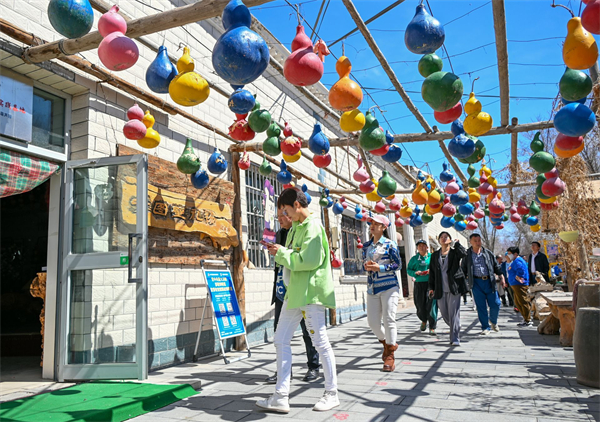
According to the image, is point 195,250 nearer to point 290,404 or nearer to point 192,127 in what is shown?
point 192,127

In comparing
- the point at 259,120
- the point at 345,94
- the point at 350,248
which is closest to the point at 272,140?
the point at 259,120

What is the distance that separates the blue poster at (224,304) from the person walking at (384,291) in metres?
2.16

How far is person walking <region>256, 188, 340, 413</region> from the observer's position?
3459 millimetres

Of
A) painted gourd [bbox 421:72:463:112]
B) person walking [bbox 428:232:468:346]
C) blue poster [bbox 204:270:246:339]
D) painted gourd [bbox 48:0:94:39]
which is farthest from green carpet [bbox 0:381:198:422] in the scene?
person walking [bbox 428:232:468:346]

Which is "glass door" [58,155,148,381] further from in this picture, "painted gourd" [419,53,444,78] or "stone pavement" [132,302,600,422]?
"painted gourd" [419,53,444,78]

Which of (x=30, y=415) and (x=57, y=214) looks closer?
(x=30, y=415)

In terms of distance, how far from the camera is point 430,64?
4.05 meters

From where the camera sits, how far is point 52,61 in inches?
188

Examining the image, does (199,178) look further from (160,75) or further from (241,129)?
(160,75)

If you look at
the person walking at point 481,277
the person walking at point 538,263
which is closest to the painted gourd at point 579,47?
the person walking at point 481,277

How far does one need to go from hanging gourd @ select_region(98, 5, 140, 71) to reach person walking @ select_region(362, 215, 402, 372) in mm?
3237

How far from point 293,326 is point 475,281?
519 centimetres

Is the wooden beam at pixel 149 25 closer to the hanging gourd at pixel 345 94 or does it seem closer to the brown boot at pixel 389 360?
the hanging gourd at pixel 345 94

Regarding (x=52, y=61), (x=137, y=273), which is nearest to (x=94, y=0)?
(x=52, y=61)
